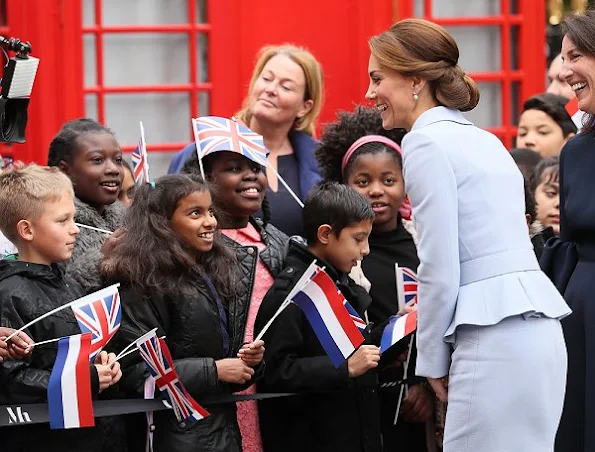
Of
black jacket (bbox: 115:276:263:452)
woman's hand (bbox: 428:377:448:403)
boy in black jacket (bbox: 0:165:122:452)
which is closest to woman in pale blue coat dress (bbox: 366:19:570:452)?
woman's hand (bbox: 428:377:448:403)

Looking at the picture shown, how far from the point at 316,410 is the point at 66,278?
1134mm

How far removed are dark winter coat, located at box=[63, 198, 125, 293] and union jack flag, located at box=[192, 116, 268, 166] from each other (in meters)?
0.47

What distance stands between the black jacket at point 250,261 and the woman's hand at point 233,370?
193 mm

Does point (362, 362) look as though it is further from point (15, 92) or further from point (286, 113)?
point (286, 113)

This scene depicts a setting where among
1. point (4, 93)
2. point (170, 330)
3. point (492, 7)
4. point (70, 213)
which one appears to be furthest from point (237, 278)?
point (492, 7)

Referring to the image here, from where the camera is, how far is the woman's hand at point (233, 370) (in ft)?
16.9

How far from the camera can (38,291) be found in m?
4.93

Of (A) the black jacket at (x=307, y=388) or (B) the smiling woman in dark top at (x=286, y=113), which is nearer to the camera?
(A) the black jacket at (x=307, y=388)

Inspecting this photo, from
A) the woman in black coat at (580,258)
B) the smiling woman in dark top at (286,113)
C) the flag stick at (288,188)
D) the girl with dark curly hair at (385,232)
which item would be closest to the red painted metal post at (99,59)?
the smiling woman in dark top at (286,113)

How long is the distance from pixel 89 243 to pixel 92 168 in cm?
45

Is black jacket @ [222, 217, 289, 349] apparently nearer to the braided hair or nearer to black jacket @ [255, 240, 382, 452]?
black jacket @ [255, 240, 382, 452]

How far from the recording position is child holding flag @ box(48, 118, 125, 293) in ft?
19.4

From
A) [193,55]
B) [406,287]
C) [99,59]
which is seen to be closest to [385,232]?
[406,287]

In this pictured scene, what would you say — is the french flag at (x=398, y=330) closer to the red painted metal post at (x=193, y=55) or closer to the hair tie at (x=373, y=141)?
the hair tie at (x=373, y=141)
